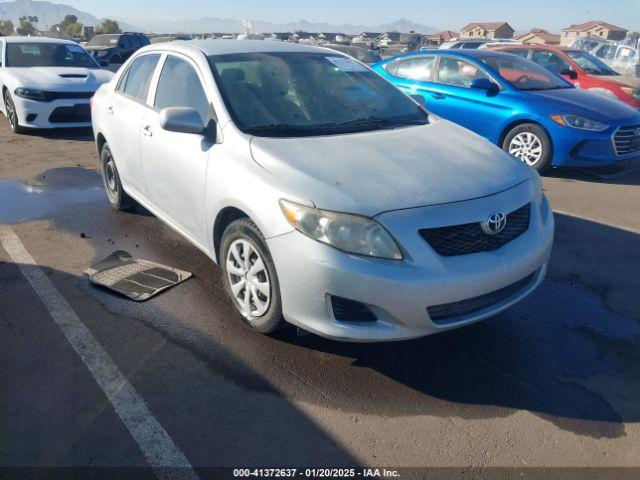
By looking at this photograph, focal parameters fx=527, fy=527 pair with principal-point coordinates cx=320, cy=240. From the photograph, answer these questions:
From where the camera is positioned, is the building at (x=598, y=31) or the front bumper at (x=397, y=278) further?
the building at (x=598, y=31)

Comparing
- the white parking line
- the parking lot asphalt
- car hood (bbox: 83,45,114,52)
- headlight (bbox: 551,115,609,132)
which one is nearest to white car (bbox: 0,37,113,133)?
A: the parking lot asphalt

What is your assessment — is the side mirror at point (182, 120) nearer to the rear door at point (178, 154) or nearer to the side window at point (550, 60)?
the rear door at point (178, 154)

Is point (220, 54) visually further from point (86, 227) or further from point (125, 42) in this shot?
point (125, 42)

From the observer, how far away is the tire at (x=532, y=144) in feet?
22.4

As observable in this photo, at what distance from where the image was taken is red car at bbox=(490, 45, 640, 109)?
9.52 m

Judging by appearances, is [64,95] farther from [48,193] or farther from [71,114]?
[48,193]

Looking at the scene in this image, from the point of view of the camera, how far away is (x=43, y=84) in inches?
344

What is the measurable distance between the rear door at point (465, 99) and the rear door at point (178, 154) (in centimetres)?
456

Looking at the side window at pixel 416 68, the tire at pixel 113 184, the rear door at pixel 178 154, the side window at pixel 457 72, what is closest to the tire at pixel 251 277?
the rear door at pixel 178 154

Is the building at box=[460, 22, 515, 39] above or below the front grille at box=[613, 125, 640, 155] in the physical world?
below

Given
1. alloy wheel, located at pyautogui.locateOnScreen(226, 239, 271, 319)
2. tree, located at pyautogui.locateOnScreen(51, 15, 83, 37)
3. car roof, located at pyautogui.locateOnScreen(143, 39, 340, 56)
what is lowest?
tree, located at pyautogui.locateOnScreen(51, 15, 83, 37)

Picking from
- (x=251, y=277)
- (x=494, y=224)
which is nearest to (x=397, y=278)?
(x=494, y=224)

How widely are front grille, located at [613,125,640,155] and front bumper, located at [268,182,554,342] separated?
480 cm

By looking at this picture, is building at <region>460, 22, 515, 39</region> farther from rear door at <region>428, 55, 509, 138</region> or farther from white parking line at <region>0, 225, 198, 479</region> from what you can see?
white parking line at <region>0, 225, 198, 479</region>
